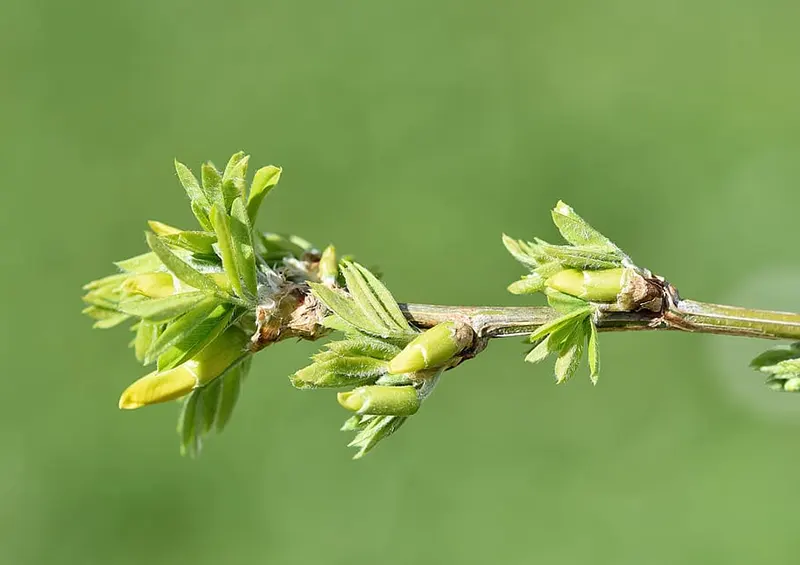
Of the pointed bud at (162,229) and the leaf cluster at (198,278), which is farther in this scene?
the pointed bud at (162,229)

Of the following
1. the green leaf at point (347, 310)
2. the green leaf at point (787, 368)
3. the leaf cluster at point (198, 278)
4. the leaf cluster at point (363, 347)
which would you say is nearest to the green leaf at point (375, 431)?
the leaf cluster at point (363, 347)

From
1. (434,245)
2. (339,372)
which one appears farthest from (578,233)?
(434,245)

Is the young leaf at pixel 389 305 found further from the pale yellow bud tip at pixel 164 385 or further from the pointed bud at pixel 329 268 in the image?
the pale yellow bud tip at pixel 164 385

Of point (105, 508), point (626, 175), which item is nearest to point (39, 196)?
point (105, 508)

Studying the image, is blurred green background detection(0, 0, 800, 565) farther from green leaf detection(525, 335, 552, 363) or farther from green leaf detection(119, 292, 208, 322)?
green leaf detection(119, 292, 208, 322)

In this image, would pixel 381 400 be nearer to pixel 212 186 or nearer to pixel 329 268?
pixel 329 268

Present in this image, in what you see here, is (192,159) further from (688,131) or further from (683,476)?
(683,476)

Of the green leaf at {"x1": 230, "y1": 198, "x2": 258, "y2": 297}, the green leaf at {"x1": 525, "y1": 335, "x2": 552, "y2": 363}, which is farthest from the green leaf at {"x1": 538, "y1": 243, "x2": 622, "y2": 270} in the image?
the green leaf at {"x1": 230, "y1": 198, "x2": 258, "y2": 297}

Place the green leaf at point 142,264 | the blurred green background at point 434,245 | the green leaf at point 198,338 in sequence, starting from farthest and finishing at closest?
the blurred green background at point 434,245, the green leaf at point 142,264, the green leaf at point 198,338
